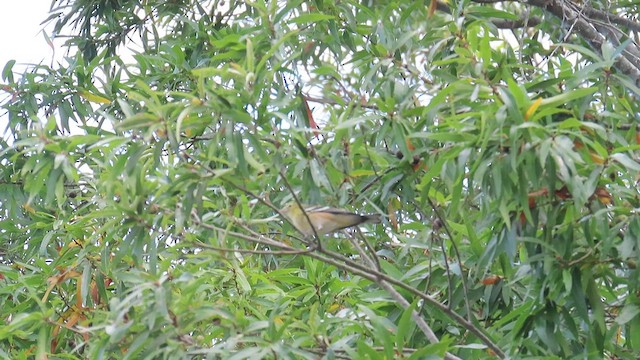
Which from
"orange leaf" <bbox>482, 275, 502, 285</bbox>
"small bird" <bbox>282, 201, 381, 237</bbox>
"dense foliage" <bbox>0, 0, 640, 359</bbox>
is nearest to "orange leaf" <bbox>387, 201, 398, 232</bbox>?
"dense foliage" <bbox>0, 0, 640, 359</bbox>

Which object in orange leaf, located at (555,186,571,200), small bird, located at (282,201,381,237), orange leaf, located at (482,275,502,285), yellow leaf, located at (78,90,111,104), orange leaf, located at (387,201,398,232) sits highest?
yellow leaf, located at (78,90,111,104)

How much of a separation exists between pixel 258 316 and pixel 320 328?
0.42 meters

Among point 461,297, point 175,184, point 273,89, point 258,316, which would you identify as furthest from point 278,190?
point 175,184

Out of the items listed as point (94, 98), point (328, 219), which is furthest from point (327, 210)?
point (94, 98)

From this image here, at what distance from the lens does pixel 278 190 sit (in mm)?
3660

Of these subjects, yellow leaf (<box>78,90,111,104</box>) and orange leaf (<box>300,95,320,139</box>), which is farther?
yellow leaf (<box>78,90,111,104</box>)

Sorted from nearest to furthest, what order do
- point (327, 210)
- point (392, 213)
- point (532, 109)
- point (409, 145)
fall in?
point (532, 109), point (409, 145), point (327, 210), point (392, 213)

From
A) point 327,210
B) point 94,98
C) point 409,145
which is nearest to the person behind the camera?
point 409,145

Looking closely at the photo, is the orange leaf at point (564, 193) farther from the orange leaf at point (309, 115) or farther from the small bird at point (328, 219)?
the orange leaf at point (309, 115)

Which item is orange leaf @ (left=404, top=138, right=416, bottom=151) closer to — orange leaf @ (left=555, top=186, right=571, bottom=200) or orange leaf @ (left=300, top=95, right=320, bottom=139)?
orange leaf @ (left=300, top=95, right=320, bottom=139)

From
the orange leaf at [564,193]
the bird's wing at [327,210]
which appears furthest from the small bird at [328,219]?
the orange leaf at [564,193]

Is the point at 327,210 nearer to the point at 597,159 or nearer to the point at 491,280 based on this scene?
the point at 491,280

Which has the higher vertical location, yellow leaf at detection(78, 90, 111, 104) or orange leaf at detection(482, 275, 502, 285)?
yellow leaf at detection(78, 90, 111, 104)

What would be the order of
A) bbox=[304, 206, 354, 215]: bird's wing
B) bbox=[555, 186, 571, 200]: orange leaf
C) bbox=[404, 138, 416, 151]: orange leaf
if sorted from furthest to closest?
bbox=[304, 206, 354, 215]: bird's wing
bbox=[404, 138, 416, 151]: orange leaf
bbox=[555, 186, 571, 200]: orange leaf
